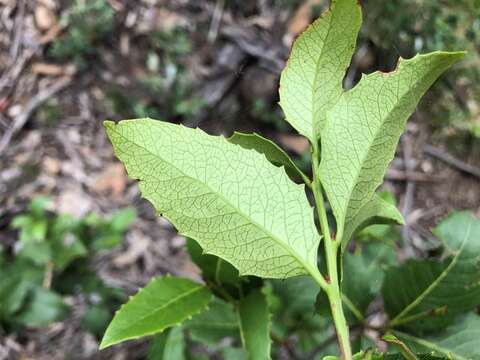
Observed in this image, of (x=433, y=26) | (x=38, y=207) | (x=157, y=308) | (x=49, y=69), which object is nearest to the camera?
(x=157, y=308)

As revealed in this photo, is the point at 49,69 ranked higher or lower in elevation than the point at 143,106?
higher

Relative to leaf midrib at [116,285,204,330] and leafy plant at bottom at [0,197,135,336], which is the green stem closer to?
leaf midrib at [116,285,204,330]

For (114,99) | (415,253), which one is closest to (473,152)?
(415,253)

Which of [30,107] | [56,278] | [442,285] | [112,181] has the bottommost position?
[442,285]

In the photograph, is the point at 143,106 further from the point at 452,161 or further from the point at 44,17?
the point at 452,161

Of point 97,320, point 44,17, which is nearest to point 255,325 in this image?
point 97,320

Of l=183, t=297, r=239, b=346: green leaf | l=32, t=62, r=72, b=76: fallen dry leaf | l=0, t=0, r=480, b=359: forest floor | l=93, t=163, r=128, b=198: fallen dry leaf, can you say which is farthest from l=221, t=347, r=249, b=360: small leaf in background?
A: l=32, t=62, r=72, b=76: fallen dry leaf

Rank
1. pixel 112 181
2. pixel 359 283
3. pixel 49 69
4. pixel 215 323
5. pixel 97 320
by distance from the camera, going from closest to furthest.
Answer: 1. pixel 359 283
2. pixel 215 323
3. pixel 97 320
4. pixel 112 181
5. pixel 49 69

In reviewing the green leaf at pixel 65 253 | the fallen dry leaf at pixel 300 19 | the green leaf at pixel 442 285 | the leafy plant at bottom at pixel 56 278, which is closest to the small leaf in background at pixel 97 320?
the leafy plant at bottom at pixel 56 278
